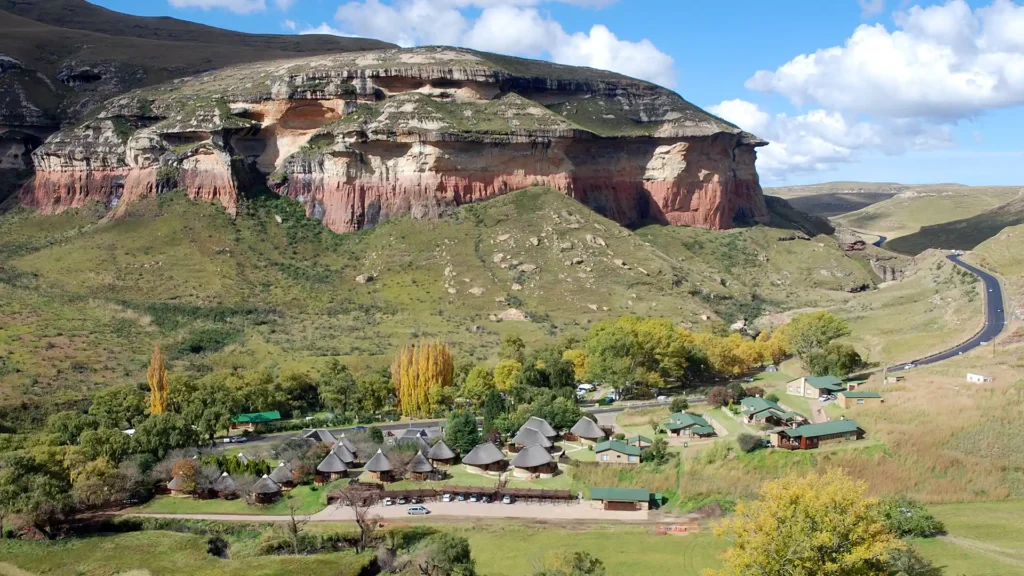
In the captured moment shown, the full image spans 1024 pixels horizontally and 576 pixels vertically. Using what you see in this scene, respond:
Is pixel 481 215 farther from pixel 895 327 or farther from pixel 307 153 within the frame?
pixel 895 327

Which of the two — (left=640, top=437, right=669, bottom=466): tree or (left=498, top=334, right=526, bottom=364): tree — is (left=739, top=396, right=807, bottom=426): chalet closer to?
(left=640, top=437, right=669, bottom=466): tree

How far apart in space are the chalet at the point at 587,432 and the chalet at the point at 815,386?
14.8 meters

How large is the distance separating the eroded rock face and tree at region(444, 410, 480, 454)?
60892 millimetres

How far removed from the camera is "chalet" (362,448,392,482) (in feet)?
185

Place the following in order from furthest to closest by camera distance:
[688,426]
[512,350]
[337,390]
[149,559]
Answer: [512,350]
[337,390]
[688,426]
[149,559]

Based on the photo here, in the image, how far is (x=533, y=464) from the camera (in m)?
55.7

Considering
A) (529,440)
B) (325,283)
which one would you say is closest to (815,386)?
(529,440)

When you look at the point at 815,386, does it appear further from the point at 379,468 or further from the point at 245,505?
the point at 245,505

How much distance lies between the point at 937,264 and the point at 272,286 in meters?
80.4

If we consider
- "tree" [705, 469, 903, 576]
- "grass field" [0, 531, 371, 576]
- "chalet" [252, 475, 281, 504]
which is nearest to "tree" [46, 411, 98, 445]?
"grass field" [0, 531, 371, 576]

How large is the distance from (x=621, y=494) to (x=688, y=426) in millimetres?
11224

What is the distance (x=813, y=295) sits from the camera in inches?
4872

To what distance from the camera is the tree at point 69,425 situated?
6184 centimetres

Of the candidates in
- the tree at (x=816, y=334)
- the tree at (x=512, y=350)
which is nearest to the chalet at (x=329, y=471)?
the tree at (x=512, y=350)
